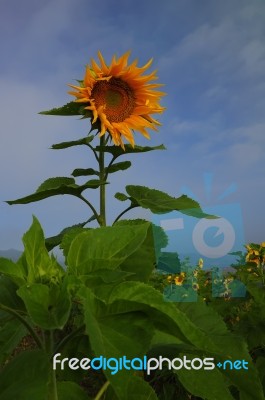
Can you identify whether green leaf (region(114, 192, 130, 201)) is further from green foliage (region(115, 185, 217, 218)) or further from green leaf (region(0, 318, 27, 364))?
green leaf (region(0, 318, 27, 364))

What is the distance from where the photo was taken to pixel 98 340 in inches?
39.2

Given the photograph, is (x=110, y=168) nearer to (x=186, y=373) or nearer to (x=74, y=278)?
(x=186, y=373)

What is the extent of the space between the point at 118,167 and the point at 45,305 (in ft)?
6.08

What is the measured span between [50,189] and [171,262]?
72 centimetres

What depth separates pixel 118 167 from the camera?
293 centimetres

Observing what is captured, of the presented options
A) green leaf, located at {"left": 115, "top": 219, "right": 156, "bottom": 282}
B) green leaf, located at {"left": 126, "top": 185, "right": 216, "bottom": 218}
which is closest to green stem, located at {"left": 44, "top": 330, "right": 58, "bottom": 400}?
green leaf, located at {"left": 115, "top": 219, "right": 156, "bottom": 282}

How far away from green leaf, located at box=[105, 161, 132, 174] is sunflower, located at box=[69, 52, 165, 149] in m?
0.10

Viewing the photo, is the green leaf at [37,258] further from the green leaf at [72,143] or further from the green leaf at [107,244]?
the green leaf at [72,143]

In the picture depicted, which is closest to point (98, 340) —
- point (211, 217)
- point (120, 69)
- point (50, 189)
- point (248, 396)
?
point (248, 396)

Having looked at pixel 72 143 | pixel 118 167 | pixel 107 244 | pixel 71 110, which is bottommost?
pixel 107 244

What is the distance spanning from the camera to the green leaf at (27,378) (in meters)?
1.17

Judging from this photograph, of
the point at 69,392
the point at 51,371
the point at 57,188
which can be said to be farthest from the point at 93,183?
the point at 51,371

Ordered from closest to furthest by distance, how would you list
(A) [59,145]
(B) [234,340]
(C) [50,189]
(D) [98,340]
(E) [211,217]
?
(D) [98,340] < (B) [234,340] < (E) [211,217] < (C) [50,189] < (A) [59,145]

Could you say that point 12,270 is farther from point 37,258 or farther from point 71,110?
point 71,110
